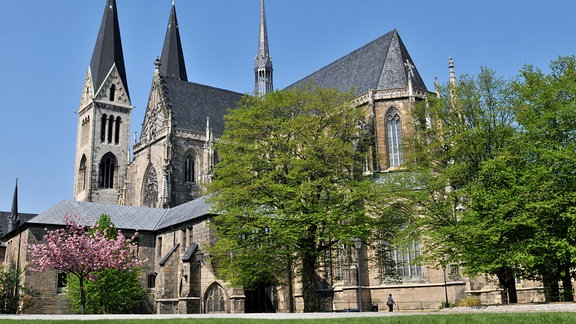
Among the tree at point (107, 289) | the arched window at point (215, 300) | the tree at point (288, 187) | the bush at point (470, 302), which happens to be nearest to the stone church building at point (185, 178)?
the arched window at point (215, 300)

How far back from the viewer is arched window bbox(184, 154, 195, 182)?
5875 cm

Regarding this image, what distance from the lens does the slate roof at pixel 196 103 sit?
60.8 meters

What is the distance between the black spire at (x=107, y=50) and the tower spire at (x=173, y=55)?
18.4 feet

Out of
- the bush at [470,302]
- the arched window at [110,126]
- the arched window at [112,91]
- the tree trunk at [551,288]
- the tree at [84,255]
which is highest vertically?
the arched window at [112,91]

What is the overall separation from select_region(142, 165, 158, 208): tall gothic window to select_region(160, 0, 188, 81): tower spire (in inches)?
713

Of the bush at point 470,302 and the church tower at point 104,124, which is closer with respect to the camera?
the bush at point 470,302

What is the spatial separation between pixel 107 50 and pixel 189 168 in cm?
2573

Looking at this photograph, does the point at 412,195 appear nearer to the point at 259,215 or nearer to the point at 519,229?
the point at 519,229

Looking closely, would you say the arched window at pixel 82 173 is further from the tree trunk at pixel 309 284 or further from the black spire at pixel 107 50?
the tree trunk at pixel 309 284

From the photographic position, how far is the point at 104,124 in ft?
242

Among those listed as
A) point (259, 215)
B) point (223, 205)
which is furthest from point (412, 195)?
point (223, 205)

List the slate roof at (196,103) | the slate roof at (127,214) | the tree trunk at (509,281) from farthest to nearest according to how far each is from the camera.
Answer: the slate roof at (196,103), the slate roof at (127,214), the tree trunk at (509,281)

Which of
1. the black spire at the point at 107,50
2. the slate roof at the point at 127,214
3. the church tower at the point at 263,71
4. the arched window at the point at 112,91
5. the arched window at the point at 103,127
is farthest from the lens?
the arched window at the point at 112,91

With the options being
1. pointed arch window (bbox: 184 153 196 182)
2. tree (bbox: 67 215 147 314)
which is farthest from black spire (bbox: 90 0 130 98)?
tree (bbox: 67 215 147 314)
